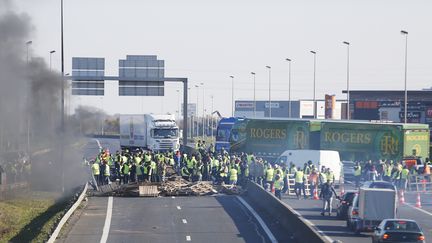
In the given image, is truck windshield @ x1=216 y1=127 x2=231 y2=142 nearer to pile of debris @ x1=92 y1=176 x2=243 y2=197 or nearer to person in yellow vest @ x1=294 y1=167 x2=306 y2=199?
pile of debris @ x1=92 y1=176 x2=243 y2=197

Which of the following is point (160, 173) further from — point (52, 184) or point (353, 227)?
point (353, 227)

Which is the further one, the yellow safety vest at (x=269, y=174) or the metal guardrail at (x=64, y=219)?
the yellow safety vest at (x=269, y=174)

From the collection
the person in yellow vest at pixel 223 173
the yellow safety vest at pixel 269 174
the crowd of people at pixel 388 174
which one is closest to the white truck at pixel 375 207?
the yellow safety vest at pixel 269 174

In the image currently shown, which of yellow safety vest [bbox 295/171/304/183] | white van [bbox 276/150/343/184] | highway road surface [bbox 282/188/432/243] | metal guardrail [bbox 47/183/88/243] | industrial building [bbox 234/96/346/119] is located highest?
industrial building [bbox 234/96/346/119]

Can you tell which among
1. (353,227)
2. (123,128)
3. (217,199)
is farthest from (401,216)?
(123,128)

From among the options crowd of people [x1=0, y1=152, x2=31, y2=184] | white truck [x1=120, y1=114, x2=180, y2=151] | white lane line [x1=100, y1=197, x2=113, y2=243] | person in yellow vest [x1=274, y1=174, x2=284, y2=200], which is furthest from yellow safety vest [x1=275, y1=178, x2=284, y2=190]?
white truck [x1=120, y1=114, x2=180, y2=151]

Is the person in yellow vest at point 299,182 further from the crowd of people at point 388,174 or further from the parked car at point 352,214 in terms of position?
the parked car at point 352,214

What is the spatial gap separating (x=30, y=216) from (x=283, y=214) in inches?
532

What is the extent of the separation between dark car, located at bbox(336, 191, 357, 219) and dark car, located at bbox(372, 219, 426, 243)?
698 cm

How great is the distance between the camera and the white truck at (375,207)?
1167 inches

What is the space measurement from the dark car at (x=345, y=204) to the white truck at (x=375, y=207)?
277 centimetres

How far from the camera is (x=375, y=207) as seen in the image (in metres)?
29.7

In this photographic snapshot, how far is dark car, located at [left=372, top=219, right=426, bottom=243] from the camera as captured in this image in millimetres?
25000

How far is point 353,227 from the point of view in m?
30.9
